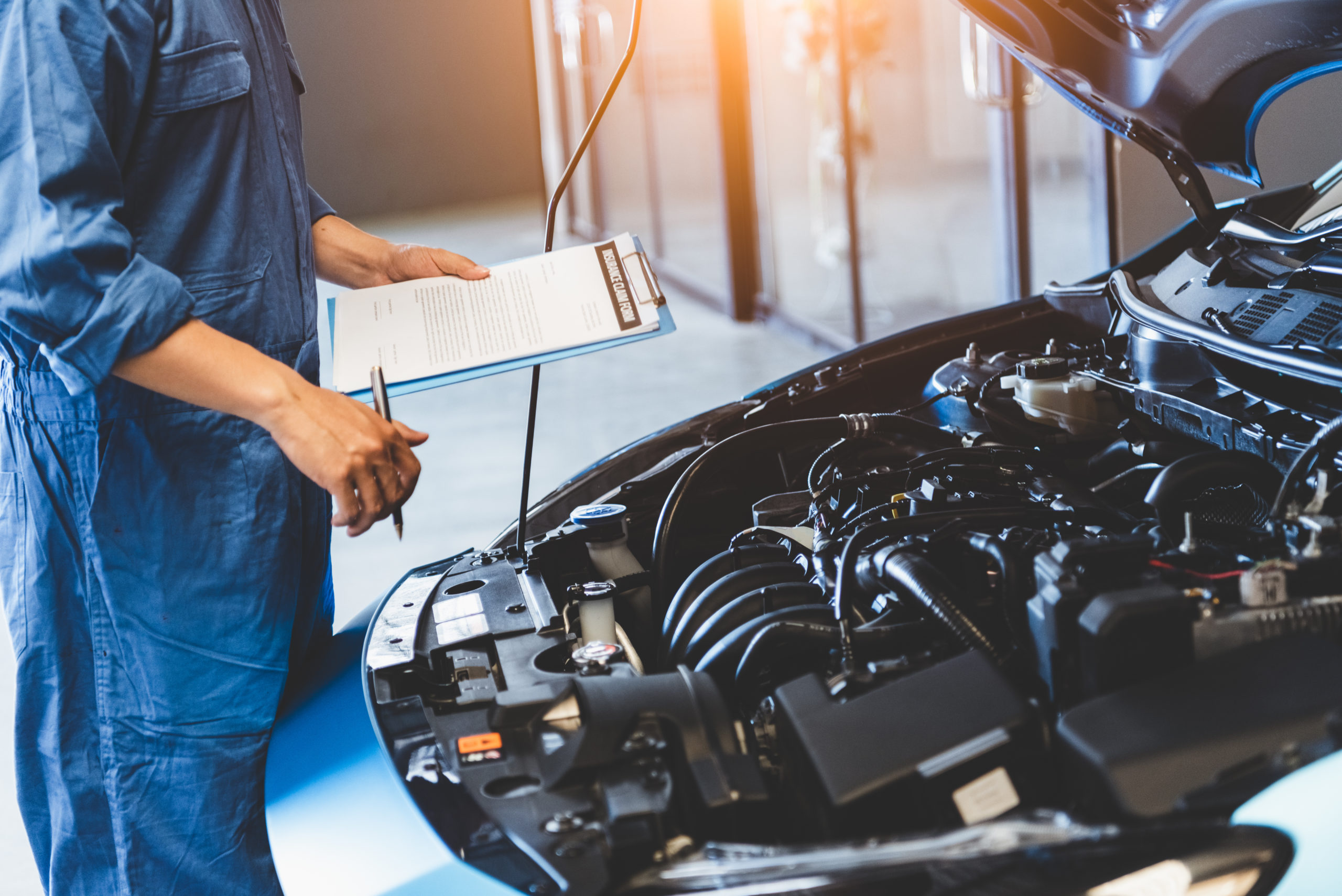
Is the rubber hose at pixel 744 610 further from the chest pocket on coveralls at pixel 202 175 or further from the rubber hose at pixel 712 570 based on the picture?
the chest pocket on coveralls at pixel 202 175

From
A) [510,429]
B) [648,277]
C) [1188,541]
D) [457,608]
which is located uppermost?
[648,277]

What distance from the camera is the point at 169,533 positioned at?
1.15 metres

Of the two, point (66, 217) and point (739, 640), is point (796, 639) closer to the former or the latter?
point (739, 640)

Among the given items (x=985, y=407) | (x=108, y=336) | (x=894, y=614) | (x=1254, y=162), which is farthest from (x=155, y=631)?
(x=1254, y=162)

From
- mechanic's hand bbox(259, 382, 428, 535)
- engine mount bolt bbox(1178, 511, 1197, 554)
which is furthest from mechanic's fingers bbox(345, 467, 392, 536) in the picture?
engine mount bolt bbox(1178, 511, 1197, 554)

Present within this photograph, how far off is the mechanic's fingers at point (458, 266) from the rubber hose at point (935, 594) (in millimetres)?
578

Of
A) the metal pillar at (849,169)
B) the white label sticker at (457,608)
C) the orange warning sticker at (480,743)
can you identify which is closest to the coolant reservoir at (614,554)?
the white label sticker at (457,608)

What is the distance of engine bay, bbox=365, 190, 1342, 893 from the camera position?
80 cm

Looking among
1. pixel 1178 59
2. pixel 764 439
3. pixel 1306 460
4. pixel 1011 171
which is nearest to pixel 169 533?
pixel 764 439

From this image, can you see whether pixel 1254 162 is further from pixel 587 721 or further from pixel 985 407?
pixel 587 721

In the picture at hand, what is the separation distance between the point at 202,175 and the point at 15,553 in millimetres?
433

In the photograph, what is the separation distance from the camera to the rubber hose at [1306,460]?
0.99m

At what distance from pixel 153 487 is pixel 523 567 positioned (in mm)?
406

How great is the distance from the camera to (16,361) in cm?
114
